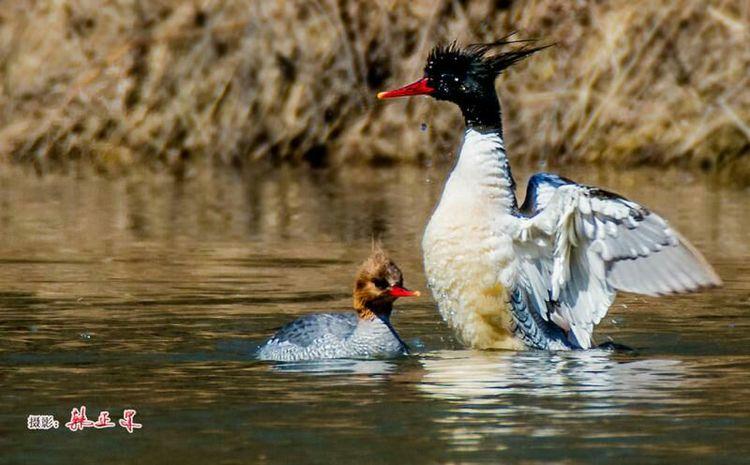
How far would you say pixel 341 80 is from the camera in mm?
19438

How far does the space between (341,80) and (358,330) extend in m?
10.8

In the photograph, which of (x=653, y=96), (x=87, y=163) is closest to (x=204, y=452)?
(x=653, y=96)

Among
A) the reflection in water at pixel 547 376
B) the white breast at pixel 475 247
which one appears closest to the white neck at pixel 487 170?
the white breast at pixel 475 247

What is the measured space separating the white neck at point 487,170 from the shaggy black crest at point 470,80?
0.64 feet

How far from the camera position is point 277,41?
63.4 ft

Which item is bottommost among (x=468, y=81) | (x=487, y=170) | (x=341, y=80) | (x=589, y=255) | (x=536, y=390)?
(x=536, y=390)

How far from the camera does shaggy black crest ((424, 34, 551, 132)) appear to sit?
935 centimetres

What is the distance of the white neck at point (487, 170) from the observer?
8.98 m

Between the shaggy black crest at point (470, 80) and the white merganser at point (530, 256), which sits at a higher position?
the shaggy black crest at point (470, 80)

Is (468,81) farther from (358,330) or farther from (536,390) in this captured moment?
(536,390)

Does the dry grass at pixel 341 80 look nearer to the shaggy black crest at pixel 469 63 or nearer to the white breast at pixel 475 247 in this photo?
the shaggy black crest at pixel 469 63

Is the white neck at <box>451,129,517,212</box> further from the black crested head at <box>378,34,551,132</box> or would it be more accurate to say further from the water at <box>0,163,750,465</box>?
the water at <box>0,163,750,465</box>
